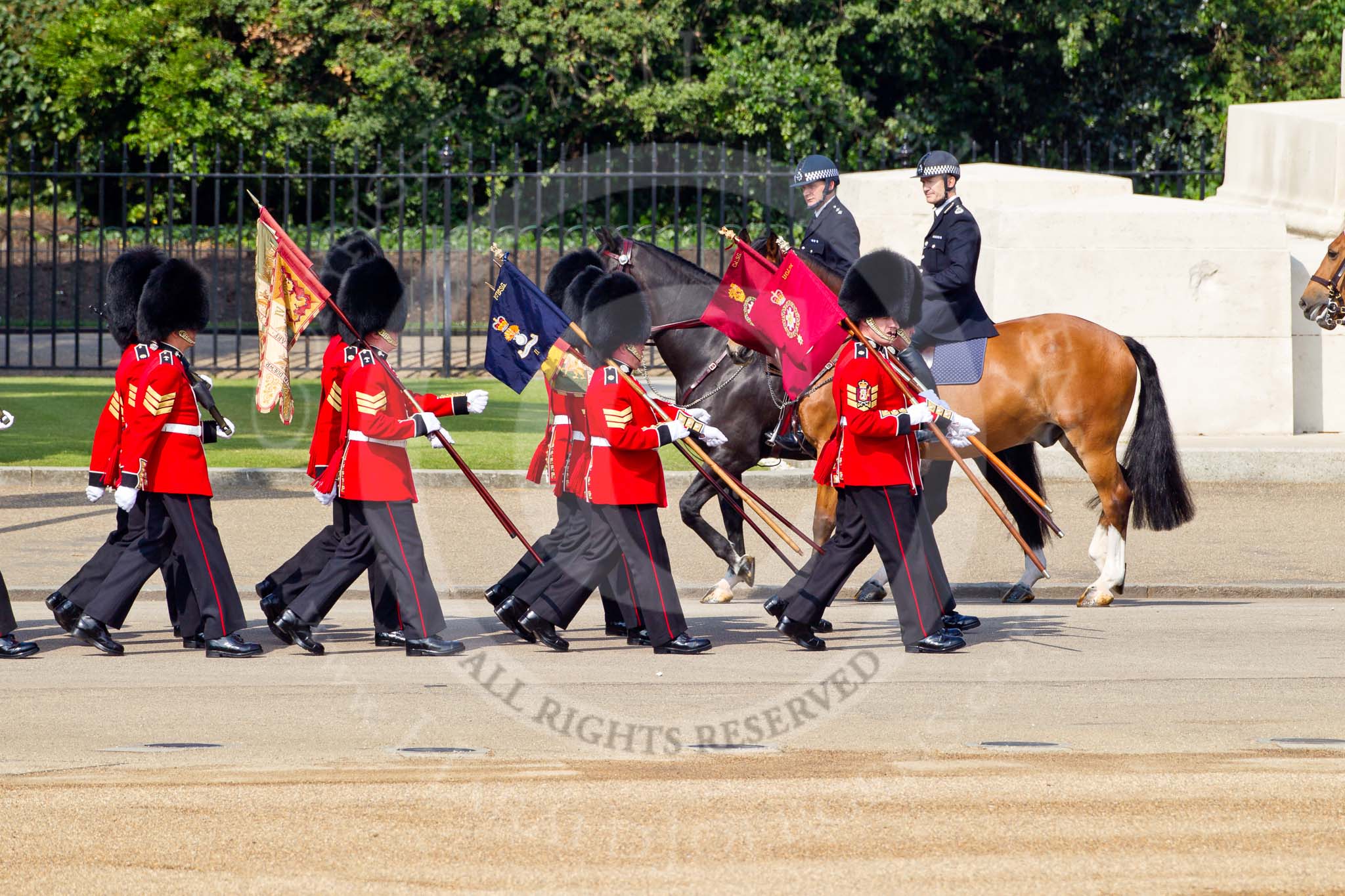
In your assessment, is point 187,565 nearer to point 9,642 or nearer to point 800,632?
point 9,642

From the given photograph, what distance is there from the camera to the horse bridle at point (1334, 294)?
33.3 feet

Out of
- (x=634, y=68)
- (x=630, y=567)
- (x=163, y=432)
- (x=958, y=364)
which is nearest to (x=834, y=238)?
(x=958, y=364)

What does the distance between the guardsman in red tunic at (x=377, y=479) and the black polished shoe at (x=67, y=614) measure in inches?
32.8

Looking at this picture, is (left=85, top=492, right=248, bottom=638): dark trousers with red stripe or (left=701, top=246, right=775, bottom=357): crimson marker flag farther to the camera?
(left=701, top=246, right=775, bottom=357): crimson marker flag

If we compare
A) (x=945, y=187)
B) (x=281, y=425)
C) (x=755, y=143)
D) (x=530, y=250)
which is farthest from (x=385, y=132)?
(x=945, y=187)

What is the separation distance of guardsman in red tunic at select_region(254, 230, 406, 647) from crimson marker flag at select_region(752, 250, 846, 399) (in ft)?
6.09

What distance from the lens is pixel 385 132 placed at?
2658cm

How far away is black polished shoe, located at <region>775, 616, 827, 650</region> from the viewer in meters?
7.33

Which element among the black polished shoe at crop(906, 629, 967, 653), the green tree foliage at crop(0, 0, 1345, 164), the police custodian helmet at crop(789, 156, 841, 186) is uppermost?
the green tree foliage at crop(0, 0, 1345, 164)

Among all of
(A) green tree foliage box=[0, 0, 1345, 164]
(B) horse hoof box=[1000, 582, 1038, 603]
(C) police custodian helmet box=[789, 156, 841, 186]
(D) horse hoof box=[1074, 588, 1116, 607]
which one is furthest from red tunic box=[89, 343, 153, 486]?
(A) green tree foliage box=[0, 0, 1345, 164]

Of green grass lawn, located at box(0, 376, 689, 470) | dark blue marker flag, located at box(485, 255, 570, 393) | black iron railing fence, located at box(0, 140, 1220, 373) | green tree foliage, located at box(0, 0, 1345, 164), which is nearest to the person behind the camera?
dark blue marker flag, located at box(485, 255, 570, 393)

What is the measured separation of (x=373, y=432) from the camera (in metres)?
7.22

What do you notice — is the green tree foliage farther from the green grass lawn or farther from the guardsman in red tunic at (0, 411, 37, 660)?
the guardsman in red tunic at (0, 411, 37, 660)

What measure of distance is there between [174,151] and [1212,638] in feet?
68.0
